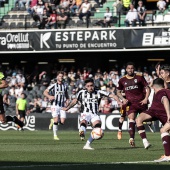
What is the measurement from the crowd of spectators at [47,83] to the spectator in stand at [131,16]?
243cm

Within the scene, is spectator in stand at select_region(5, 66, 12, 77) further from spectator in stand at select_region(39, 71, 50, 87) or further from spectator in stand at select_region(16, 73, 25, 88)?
spectator in stand at select_region(39, 71, 50, 87)

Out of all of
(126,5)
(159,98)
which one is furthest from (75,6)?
(159,98)

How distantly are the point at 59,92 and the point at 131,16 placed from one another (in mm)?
12083

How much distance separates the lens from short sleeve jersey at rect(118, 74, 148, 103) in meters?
19.2

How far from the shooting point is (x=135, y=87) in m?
19.2

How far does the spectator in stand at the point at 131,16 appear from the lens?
34378 millimetres

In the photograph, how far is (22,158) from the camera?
13836mm

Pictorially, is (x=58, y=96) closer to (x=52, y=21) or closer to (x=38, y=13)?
(x=52, y=21)

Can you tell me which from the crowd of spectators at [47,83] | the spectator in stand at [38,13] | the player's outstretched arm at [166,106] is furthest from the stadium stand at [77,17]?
the player's outstretched arm at [166,106]

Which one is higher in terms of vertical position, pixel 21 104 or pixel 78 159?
pixel 78 159

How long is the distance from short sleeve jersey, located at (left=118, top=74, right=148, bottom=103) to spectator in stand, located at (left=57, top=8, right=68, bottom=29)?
17524 millimetres

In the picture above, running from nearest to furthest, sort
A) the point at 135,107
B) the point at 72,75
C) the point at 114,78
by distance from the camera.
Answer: the point at 135,107, the point at 114,78, the point at 72,75

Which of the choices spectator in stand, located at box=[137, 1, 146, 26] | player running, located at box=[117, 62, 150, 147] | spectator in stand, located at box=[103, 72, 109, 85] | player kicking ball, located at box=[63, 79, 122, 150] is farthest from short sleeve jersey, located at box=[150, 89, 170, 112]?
spectator in stand, located at box=[103, 72, 109, 85]

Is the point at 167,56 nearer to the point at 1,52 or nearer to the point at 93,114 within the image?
the point at 1,52
